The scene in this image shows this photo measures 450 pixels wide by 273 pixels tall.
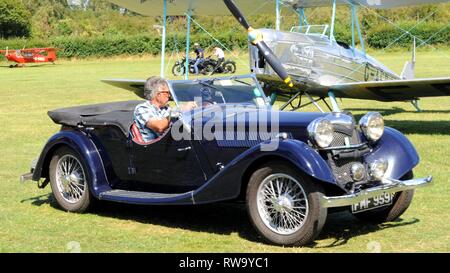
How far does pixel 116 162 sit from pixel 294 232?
2141 millimetres

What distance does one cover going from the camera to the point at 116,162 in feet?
21.2

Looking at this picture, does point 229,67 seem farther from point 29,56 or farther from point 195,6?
point 29,56

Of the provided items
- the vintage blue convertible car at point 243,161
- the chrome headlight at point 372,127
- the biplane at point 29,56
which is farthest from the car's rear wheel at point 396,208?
the biplane at point 29,56

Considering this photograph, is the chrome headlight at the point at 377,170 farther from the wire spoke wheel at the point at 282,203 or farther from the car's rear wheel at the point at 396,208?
the wire spoke wheel at the point at 282,203

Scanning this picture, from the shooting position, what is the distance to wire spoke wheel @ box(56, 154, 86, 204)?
667cm

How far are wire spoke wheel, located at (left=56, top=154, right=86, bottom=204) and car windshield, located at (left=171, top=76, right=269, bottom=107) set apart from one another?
130 cm

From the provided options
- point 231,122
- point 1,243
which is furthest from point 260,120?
point 1,243

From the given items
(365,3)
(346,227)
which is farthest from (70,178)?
(365,3)

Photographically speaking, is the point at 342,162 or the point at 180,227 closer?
the point at 342,162

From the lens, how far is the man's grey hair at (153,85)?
6289mm

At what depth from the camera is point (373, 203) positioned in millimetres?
5477

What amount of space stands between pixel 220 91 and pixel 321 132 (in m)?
1.54
